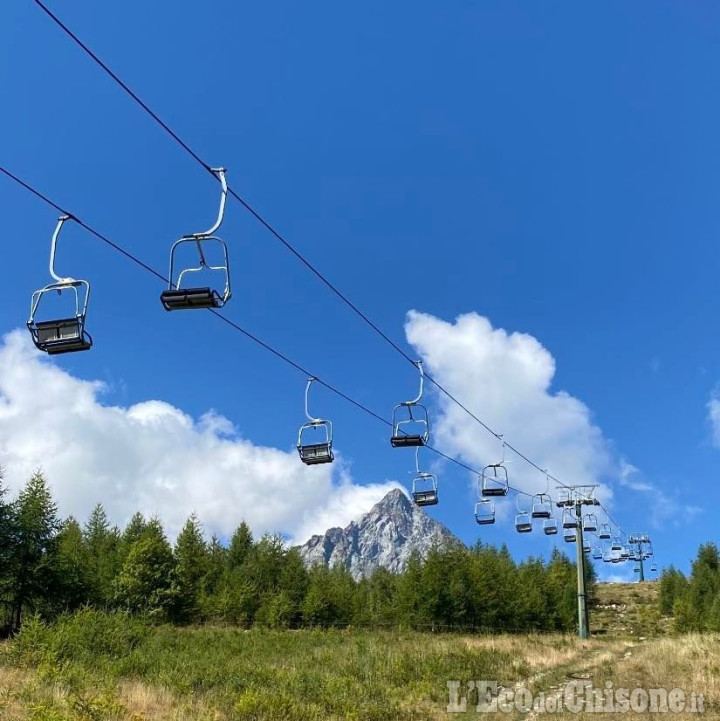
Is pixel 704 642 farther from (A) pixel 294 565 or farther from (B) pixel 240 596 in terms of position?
(A) pixel 294 565

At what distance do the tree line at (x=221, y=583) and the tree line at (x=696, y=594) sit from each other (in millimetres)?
15535

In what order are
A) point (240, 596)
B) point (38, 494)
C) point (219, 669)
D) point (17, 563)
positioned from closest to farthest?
point (219, 669) < point (17, 563) < point (38, 494) < point (240, 596)

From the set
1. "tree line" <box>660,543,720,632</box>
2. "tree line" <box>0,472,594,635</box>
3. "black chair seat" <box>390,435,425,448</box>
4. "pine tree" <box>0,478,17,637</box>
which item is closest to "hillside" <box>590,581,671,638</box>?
"tree line" <box>660,543,720,632</box>

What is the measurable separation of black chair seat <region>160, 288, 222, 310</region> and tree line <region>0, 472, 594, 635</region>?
44065 millimetres

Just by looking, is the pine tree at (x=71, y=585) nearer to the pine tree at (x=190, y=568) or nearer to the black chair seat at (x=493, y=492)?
the pine tree at (x=190, y=568)

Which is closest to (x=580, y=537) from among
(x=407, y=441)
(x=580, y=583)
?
(x=580, y=583)

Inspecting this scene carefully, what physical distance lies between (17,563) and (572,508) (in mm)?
40557

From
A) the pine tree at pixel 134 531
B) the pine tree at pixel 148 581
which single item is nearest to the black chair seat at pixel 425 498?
the pine tree at pixel 148 581

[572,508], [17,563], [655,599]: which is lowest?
[655,599]

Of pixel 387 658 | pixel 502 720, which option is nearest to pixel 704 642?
pixel 387 658

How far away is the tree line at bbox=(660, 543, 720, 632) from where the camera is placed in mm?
76363

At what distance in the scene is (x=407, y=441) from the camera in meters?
19.8

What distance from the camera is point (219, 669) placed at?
68.9ft

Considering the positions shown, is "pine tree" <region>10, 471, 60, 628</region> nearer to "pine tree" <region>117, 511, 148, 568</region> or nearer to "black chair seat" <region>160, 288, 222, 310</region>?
"pine tree" <region>117, 511, 148, 568</region>
